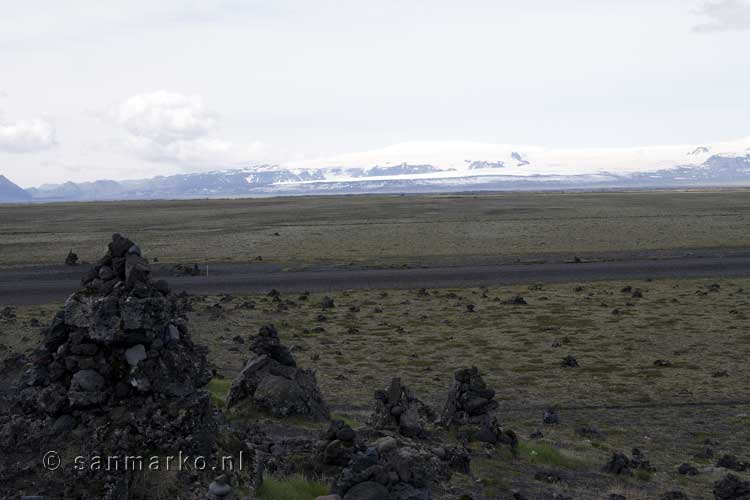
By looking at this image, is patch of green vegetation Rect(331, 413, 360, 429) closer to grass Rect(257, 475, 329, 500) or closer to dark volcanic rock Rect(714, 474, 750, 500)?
grass Rect(257, 475, 329, 500)

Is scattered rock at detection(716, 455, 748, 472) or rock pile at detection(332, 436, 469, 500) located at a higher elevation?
rock pile at detection(332, 436, 469, 500)

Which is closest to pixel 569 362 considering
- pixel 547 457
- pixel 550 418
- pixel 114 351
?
pixel 550 418

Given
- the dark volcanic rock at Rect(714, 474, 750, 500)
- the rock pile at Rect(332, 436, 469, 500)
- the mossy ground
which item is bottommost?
the mossy ground

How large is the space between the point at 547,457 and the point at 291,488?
7.75m

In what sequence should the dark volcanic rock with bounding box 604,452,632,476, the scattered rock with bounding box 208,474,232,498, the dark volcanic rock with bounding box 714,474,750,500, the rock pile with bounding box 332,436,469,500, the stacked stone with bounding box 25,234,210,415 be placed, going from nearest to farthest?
the scattered rock with bounding box 208,474,232,498 → the rock pile with bounding box 332,436,469,500 → the stacked stone with bounding box 25,234,210,415 → the dark volcanic rock with bounding box 714,474,750,500 → the dark volcanic rock with bounding box 604,452,632,476

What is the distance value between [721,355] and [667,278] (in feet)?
70.5

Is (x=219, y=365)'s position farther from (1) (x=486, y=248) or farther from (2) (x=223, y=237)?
(2) (x=223, y=237)

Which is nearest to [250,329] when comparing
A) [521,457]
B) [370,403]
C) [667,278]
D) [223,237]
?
[370,403]

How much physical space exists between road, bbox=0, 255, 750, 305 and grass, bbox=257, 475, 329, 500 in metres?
34.1

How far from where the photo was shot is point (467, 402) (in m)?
19.5

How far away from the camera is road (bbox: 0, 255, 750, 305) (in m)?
48.1

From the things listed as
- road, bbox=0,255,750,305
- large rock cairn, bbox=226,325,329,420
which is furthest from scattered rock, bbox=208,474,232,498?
road, bbox=0,255,750,305

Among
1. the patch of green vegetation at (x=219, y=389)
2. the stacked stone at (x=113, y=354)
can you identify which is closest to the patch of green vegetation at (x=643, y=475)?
the patch of green vegetation at (x=219, y=389)

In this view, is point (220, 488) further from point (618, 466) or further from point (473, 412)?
point (618, 466)
